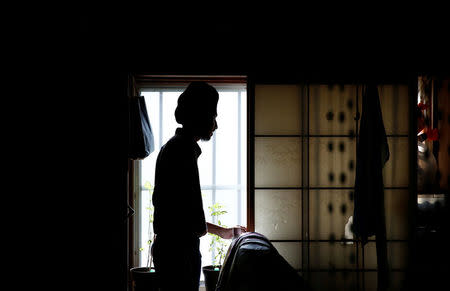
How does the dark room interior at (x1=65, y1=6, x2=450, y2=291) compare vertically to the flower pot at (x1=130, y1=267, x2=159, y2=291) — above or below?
above

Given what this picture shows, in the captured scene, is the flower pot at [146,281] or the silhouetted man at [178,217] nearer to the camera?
the silhouetted man at [178,217]

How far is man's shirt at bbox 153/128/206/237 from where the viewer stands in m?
1.87

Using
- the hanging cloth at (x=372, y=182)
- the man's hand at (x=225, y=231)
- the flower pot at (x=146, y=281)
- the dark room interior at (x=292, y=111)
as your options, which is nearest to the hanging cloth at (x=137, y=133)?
the dark room interior at (x=292, y=111)

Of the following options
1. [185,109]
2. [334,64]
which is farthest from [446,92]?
[185,109]

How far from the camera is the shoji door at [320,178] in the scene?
3.15m

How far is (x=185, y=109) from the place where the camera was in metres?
2.02

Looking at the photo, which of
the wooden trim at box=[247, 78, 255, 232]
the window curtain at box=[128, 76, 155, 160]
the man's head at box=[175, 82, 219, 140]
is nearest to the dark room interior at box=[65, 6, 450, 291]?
the wooden trim at box=[247, 78, 255, 232]

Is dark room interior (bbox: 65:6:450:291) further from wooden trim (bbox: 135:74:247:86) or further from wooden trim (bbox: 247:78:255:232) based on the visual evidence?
wooden trim (bbox: 135:74:247:86)

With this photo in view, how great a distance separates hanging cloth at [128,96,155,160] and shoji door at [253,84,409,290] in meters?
0.94

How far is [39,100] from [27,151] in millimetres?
420

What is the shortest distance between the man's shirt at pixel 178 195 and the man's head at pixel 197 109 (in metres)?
0.13

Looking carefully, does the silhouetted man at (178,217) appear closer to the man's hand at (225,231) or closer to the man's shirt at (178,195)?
the man's shirt at (178,195)

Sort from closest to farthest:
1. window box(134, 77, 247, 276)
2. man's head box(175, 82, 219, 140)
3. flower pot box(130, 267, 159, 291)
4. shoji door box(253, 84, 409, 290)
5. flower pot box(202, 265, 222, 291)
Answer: man's head box(175, 82, 219, 140) < shoji door box(253, 84, 409, 290) < flower pot box(130, 267, 159, 291) < flower pot box(202, 265, 222, 291) < window box(134, 77, 247, 276)

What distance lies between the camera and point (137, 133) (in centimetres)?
320
